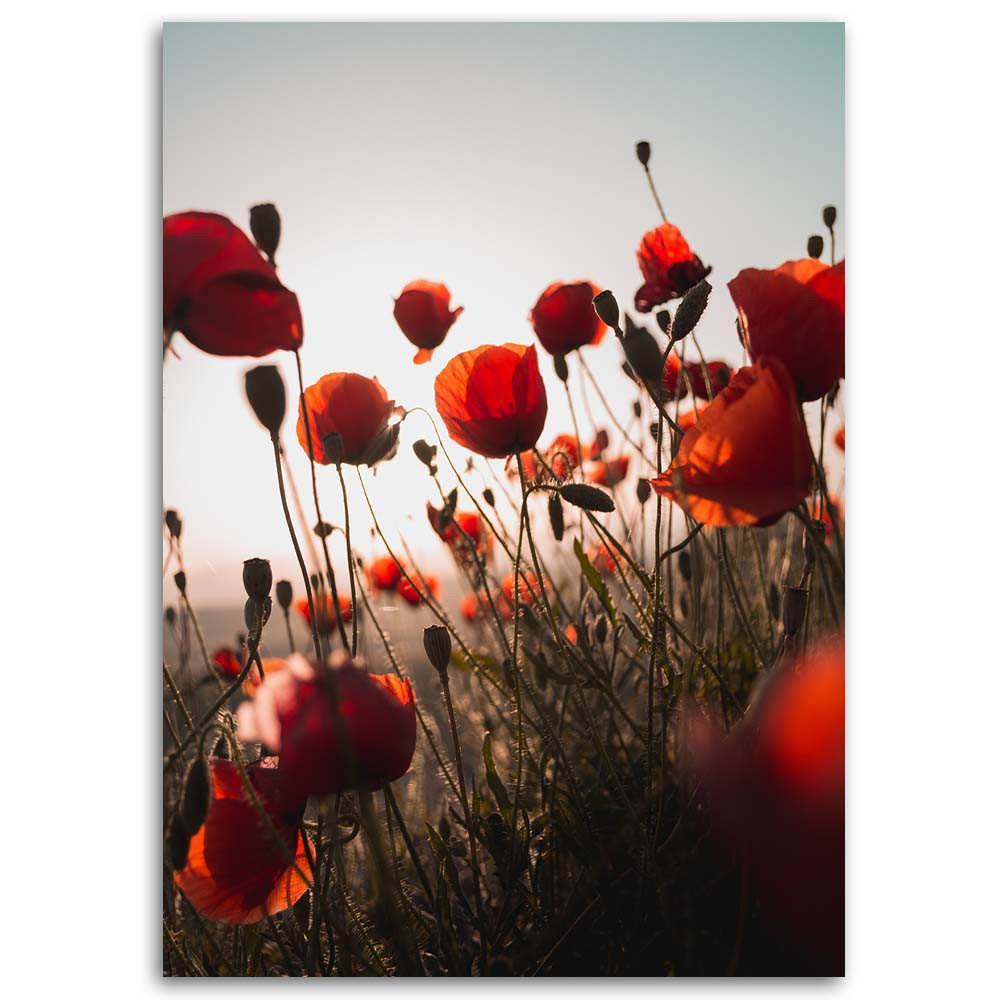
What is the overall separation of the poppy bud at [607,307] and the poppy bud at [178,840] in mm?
761

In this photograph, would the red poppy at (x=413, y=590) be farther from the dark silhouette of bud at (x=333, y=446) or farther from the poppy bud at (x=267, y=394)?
the poppy bud at (x=267, y=394)

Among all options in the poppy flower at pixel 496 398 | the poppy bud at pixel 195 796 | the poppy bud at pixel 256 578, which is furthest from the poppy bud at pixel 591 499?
the poppy bud at pixel 195 796

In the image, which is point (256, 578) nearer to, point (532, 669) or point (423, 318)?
point (423, 318)

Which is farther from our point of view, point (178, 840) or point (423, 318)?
point (423, 318)

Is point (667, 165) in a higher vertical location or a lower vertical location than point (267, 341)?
higher

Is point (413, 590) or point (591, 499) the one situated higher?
point (591, 499)

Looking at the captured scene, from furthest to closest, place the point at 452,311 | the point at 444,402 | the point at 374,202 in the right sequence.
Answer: the point at 374,202
the point at 452,311
the point at 444,402

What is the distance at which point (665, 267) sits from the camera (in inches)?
56.9

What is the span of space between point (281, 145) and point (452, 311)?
0.43 metres

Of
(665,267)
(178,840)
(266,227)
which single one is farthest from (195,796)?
(665,267)

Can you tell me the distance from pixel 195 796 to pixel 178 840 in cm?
5

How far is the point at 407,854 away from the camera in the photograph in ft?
4.88
